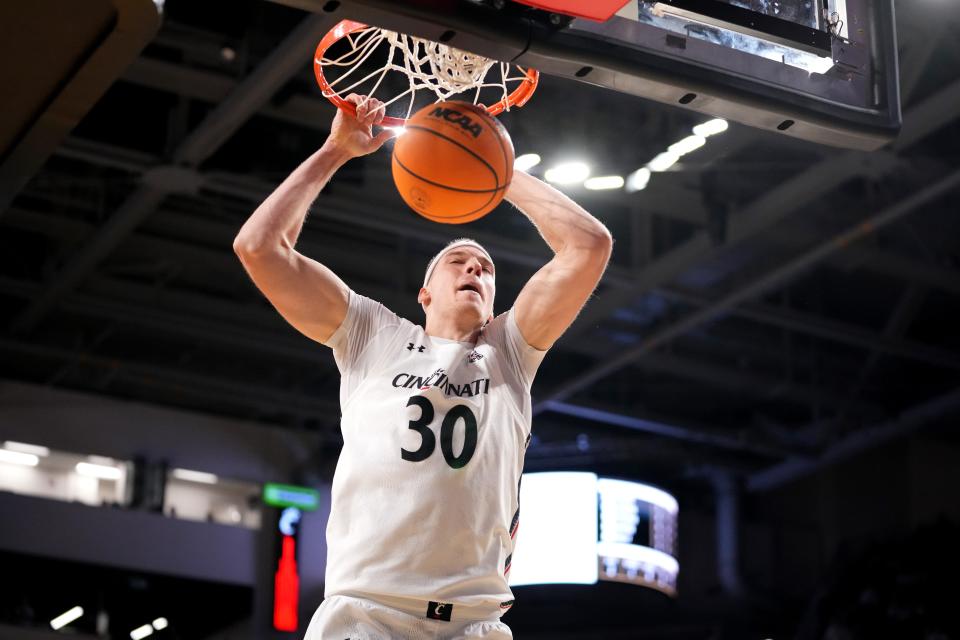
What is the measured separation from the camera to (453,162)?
12.2 feet

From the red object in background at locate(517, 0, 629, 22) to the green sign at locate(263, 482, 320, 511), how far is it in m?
12.5

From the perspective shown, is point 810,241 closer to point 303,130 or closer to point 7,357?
point 303,130

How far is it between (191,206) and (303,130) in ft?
5.84

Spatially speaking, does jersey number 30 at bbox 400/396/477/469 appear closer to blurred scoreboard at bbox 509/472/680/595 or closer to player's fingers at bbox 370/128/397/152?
player's fingers at bbox 370/128/397/152

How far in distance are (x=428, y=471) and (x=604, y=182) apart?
689 cm

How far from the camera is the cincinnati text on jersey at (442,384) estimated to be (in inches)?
140

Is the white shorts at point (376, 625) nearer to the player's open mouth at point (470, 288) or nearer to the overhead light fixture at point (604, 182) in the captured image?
the player's open mouth at point (470, 288)

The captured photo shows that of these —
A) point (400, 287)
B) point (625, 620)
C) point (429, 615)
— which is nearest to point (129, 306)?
point (400, 287)

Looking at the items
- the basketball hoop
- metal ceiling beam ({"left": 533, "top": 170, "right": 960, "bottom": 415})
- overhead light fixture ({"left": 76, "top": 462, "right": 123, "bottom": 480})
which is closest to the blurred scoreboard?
metal ceiling beam ({"left": 533, "top": 170, "right": 960, "bottom": 415})

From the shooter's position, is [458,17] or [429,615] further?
[458,17]

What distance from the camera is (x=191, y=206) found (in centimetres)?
1173

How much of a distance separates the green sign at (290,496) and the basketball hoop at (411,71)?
1093 cm

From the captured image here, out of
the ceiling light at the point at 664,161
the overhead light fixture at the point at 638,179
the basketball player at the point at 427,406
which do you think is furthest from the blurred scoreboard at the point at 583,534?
the basketball player at the point at 427,406

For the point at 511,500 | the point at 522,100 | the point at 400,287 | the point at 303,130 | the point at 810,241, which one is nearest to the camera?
the point at 511,500
